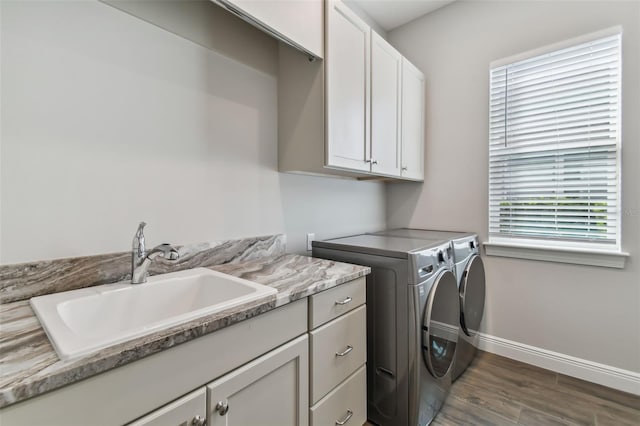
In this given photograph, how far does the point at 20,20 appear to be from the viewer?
940 mm

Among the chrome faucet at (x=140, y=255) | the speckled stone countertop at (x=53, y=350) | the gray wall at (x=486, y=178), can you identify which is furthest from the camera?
the gray wall at (x=486, y=178)

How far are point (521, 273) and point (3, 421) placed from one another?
2639 mm

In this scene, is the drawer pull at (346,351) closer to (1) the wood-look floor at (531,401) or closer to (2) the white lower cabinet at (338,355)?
(2) the white lower cabinet at (338,355)

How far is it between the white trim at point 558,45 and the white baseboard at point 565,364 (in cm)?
211

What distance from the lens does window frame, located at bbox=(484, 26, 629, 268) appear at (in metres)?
1.80

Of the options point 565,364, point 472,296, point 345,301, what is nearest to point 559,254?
point 472,296

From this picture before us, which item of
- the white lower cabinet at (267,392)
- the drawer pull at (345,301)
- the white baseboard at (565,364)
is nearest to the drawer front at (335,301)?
the drawer pull at (345,301)

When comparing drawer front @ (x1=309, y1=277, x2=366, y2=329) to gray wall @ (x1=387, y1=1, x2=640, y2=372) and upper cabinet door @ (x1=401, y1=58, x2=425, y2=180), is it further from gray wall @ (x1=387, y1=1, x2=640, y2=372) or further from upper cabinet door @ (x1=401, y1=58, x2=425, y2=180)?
gray wall @ (x1=387, y1=1, x2=640, y2=372)

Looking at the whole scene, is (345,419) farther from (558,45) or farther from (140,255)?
(558,45)

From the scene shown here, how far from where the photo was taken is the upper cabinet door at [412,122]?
7.29 feet

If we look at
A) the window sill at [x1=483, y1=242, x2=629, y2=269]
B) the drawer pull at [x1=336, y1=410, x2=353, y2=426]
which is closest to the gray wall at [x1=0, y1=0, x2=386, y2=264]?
the drawer pull at [x1=336, y1=410, x2=353, y2=426]

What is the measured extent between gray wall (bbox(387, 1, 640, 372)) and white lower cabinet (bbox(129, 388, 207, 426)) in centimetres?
225

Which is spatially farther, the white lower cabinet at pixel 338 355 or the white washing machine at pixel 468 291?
the white washing machine at pixel 468 291

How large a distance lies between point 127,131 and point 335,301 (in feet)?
3.64
